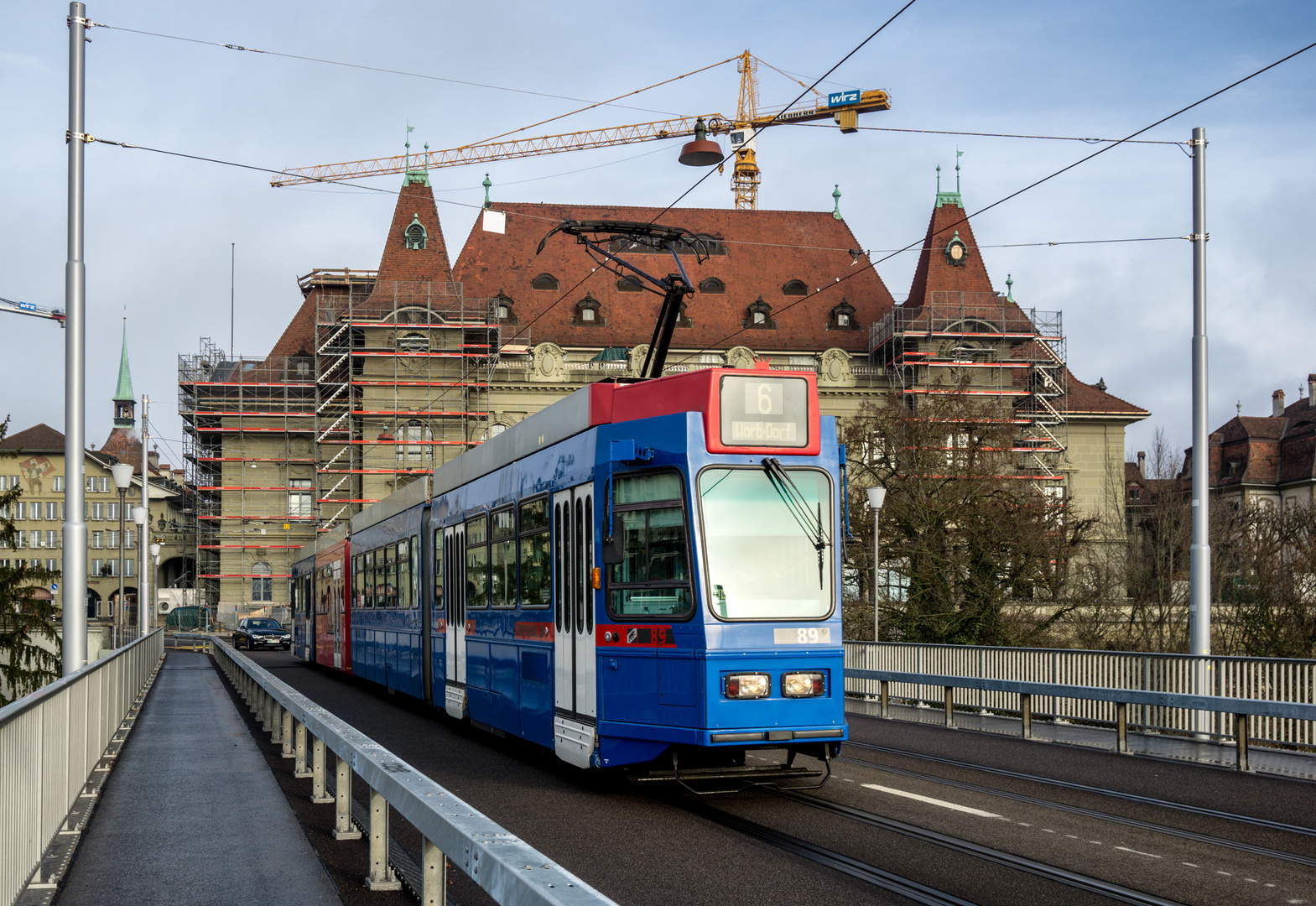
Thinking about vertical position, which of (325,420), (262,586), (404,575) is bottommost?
(262,586)

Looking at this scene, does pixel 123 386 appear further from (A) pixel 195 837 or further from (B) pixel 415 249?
(A) pixel 195 837

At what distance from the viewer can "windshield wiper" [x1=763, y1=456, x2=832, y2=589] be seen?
10.9 m

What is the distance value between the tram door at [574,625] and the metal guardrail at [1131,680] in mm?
6266

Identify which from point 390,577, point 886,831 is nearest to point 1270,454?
point 390,577

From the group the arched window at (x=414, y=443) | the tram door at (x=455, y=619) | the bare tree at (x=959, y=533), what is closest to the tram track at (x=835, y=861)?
the tram door at (x=455, y=619)

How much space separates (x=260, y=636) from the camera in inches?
2124

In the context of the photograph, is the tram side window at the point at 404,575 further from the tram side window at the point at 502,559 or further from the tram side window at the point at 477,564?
the tram side window at the point at 502,559

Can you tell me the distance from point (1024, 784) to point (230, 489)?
68837 mm

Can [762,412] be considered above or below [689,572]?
above

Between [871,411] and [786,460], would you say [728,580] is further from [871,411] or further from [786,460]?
[871,411]

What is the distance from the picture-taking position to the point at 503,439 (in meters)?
15.0

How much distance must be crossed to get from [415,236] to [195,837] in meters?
67.4

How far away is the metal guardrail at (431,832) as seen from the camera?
4496 millimetres

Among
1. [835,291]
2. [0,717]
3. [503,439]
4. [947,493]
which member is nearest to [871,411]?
[947,493]
